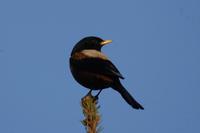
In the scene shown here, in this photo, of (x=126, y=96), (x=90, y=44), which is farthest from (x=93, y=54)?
(x=126, y=96)

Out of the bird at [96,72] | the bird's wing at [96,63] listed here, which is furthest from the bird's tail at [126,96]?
the bird's wing at [96,63]

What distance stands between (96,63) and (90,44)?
102 centimetres

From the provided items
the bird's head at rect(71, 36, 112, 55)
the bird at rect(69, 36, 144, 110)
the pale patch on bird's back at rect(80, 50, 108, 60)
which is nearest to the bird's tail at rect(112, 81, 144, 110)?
the bird at rect(69, 36, 144, 110)

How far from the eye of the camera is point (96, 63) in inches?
210

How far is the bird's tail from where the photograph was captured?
4.59m

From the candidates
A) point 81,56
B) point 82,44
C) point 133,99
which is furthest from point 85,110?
point 82,44

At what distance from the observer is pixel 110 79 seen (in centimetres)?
519

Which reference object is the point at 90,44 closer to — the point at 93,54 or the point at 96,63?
the point at 93,54

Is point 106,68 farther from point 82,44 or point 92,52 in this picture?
point 82,44

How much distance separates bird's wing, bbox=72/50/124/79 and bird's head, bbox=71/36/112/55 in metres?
0.39

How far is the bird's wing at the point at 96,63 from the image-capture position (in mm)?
5148

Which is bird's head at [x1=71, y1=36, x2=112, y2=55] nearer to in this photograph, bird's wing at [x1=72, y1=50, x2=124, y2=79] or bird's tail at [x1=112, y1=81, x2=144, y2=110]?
bird's wing at [x1=72, y1=50, x2=124, y2=79]

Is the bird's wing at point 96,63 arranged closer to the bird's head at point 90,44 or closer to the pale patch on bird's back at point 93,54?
the pale patch on bird's back at point 93,54

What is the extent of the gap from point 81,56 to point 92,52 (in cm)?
24
